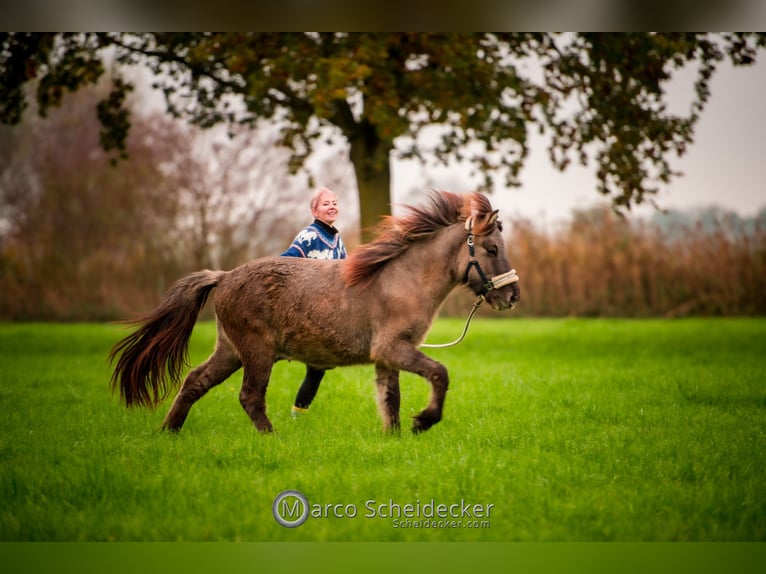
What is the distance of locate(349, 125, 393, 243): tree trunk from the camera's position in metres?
12.8

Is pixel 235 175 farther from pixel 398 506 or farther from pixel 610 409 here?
pixel 398 506

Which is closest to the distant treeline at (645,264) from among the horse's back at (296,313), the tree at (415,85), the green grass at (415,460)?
the tree at (415,85)

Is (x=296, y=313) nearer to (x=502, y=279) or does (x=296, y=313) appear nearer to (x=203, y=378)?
(x=203, y=378)

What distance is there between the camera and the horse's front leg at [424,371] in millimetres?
5426

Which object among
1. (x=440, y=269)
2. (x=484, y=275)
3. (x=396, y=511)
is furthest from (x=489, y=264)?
(x=396, y=511)

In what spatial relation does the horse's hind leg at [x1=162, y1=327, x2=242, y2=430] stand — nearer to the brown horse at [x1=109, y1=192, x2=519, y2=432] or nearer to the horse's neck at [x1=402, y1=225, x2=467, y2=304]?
the brown horse at [x1=109, y1=192, x2=519, y2=432]

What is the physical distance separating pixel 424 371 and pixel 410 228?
1.17 m

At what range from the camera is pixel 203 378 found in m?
5.97

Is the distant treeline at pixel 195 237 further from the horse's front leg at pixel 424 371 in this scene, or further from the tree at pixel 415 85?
the horse's front leg at pixel 424 371

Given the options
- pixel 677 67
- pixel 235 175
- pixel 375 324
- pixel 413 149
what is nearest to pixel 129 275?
pixel 235 175

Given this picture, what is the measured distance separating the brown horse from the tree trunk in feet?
21.9

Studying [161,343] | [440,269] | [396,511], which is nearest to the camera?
[396,511]

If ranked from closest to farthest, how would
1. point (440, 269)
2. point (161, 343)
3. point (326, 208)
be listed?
point (440, 269) < point (161, 343) < point (326, 208)

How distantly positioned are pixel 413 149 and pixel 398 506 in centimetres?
978
